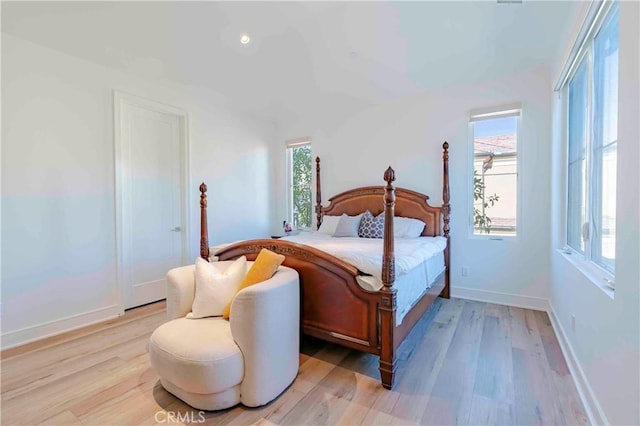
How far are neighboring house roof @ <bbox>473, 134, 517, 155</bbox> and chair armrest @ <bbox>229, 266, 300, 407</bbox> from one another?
3132mm

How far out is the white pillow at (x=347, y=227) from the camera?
149 inches

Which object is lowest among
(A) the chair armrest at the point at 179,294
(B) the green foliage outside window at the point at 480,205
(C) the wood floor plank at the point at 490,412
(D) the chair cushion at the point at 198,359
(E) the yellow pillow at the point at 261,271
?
(C) the wood floor plank at the point at 490,412

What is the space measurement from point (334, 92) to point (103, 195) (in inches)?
119

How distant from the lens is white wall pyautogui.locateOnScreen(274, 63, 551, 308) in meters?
3.30

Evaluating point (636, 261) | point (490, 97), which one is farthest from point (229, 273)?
point (490, 97)

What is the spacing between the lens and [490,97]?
3.54 m

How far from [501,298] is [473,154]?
1783mm

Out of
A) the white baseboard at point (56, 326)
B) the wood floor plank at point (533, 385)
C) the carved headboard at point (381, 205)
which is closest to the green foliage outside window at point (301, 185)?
the carved headboard at point (381, 205)

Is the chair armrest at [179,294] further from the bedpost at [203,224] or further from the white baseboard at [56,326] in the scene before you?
the white baseboard at [56,326]

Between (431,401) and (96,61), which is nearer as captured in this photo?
→ (431,401)

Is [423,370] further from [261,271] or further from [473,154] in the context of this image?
[473,154]

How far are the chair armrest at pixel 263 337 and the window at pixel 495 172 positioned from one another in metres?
2.91

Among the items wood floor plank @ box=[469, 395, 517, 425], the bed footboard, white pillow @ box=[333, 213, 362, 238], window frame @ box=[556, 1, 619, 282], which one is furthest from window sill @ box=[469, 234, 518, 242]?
the bed footboard

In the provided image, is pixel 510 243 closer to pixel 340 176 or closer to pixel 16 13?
pixel 340 176
